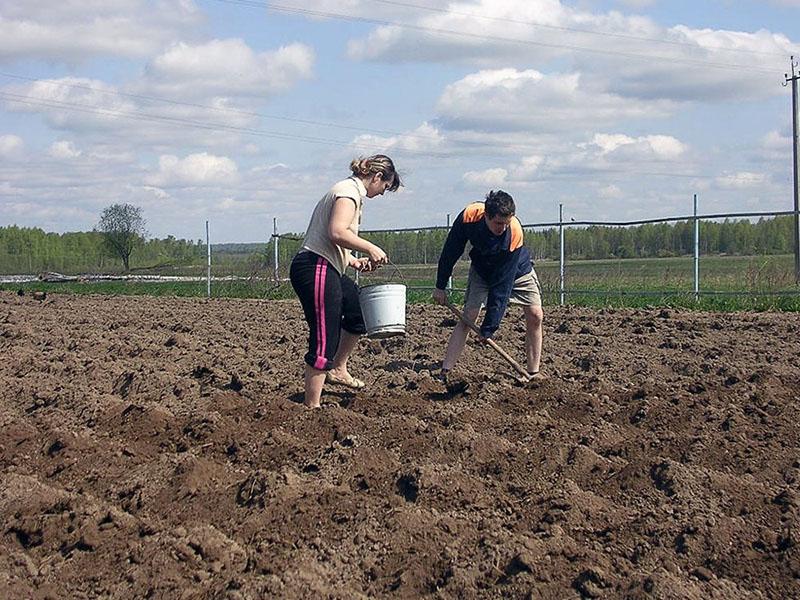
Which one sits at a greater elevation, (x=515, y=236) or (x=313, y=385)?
(x=515, y=236)

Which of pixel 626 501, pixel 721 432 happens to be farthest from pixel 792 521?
pixel 721 432

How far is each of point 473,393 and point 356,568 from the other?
3.23m

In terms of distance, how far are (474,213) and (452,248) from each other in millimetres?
308

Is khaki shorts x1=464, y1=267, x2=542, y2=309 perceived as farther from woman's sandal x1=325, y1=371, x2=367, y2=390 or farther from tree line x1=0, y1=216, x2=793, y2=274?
tree line x1=0, y1=216, x2=793, y2=274

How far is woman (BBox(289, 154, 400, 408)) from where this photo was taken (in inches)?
257

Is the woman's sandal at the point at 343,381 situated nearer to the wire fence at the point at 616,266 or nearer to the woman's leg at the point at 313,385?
the woman's leg at the point at 313,385

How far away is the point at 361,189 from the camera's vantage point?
663 cm

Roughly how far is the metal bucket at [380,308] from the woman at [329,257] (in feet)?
2.06

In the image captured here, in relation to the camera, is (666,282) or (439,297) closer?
(439,297)

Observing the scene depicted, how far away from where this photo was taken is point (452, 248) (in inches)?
307

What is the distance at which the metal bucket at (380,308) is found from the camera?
741 centimetres

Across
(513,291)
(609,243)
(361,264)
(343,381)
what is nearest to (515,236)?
(513,291)

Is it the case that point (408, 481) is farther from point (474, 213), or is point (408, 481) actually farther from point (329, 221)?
point (474, 213)

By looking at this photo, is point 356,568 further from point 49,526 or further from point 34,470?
point 34,470
